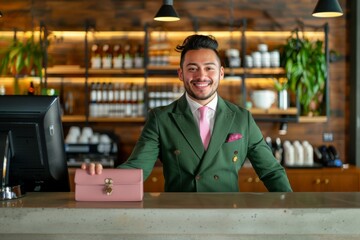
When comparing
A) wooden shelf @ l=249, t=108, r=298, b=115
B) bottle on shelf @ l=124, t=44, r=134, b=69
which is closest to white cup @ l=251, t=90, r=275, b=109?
wooden shelf @ l=249, t=108, r=298, b=115

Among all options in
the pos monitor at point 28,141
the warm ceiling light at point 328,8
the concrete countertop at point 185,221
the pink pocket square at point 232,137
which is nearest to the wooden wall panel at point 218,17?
the warm ceiling light at point 328,8

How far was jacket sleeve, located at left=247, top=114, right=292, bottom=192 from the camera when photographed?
9.82 ft

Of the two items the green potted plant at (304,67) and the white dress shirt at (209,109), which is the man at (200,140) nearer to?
the white dress shirt at (209,109)

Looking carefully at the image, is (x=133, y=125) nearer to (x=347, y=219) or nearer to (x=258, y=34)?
(x=258, y=34)

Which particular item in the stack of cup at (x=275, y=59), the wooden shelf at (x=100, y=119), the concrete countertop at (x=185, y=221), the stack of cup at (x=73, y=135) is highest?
the stack of cup at (x=275, y=59)

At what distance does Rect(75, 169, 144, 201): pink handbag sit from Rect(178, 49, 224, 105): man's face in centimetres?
64

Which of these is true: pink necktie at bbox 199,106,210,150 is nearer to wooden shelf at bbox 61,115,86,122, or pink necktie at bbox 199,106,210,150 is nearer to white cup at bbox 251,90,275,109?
white cup at bbox 251,90,275,109

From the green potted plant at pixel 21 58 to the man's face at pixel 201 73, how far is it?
3610 millimetres

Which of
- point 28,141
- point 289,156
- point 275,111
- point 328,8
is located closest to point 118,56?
point 275,111

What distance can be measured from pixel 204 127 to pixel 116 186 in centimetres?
80

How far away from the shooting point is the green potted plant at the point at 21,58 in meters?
6.22

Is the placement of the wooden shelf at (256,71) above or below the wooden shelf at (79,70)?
below

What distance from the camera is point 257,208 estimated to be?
2.19 meters

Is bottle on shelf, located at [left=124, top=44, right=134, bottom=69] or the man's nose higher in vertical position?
bottle on shelf, located at [left=124, top=44, right=134, bottom=69]
